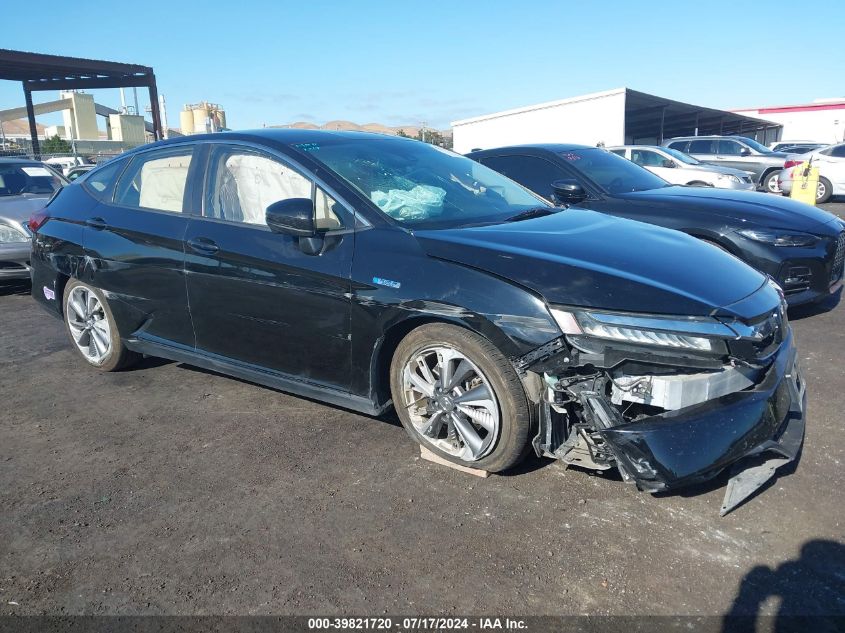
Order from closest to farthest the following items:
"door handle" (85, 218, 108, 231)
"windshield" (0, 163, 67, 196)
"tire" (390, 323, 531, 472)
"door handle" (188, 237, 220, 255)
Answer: "tire" (390, 323, 531, 472) < "door handle" (188, 237, 220, 255) < "door handle" (85, 218, 108, 231) < "windshield" (0, 163, 67, 196)

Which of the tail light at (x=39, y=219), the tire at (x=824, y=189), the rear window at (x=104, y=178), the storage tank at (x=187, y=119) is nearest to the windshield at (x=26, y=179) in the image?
the tail light at (x=39, y=219)

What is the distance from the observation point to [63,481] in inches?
132

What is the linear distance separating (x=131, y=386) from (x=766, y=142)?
198 ft

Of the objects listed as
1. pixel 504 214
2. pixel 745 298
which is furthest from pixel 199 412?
pixel 745 298

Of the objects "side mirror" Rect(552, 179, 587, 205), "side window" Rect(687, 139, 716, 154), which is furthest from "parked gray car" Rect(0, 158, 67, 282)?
"side window" Rect(687, 139, 716, 154)

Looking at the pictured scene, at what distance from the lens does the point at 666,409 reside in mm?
2738

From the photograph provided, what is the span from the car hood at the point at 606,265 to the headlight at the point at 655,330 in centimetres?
4

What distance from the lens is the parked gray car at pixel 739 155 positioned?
17.3 meters

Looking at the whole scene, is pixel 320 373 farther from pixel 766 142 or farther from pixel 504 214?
pixel 766 142

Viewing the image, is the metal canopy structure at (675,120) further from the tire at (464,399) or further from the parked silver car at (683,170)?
the tire at (464,399)

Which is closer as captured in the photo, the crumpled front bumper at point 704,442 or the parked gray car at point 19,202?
the crumpled front bumper at point 704,442

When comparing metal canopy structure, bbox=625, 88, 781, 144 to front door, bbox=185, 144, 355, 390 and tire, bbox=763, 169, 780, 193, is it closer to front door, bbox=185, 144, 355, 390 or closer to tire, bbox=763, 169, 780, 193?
tire, bbox=763, 169, 780, 193

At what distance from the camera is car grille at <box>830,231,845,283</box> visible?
18.1 feet

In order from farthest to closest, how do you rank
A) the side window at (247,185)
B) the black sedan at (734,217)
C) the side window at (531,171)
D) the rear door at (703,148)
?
the rear door at (703,148) < the side window at (531,171) < the black sedan at (734,217) < the side window at (247,185)
